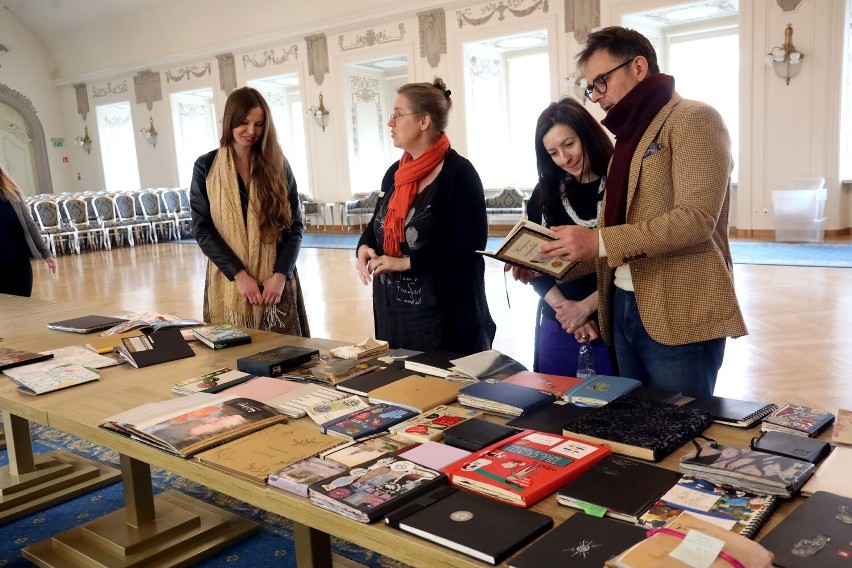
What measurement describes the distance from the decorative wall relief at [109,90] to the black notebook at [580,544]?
19.7 m

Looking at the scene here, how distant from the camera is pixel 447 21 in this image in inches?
508

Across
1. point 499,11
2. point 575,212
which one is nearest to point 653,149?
point 575,212

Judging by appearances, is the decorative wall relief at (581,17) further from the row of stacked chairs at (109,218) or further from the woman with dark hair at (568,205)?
the woman with dark hair at (568,205)

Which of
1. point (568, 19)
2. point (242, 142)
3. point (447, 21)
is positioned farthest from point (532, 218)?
point (447, 21)

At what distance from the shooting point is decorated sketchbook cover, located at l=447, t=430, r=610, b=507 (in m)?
1.40

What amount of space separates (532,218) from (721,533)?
68.4 inches

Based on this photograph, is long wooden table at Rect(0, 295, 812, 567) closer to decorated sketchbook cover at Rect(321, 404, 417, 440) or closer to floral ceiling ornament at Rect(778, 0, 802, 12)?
decorated sketchbook cover at Rect(321, 404, 417, 440)

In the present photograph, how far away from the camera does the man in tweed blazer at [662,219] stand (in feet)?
6.56

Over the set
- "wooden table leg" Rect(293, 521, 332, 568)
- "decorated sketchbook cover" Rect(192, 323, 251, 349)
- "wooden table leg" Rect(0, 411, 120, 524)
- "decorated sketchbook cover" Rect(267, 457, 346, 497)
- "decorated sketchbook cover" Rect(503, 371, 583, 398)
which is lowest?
"wooden table leg" Rect(0, 411, 120, 524)

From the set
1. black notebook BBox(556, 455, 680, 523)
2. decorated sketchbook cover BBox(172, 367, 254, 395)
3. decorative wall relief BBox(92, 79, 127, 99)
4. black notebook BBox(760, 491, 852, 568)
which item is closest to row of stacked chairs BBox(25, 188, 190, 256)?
decorative wall relief BBox(92, 79, 127, 99)

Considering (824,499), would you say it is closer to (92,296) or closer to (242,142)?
(242,142)

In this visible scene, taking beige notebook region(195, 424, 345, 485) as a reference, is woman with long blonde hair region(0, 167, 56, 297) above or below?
above

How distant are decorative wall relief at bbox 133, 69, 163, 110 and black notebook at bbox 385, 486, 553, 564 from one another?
18.3 m

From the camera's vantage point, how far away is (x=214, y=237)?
11.0 feet
